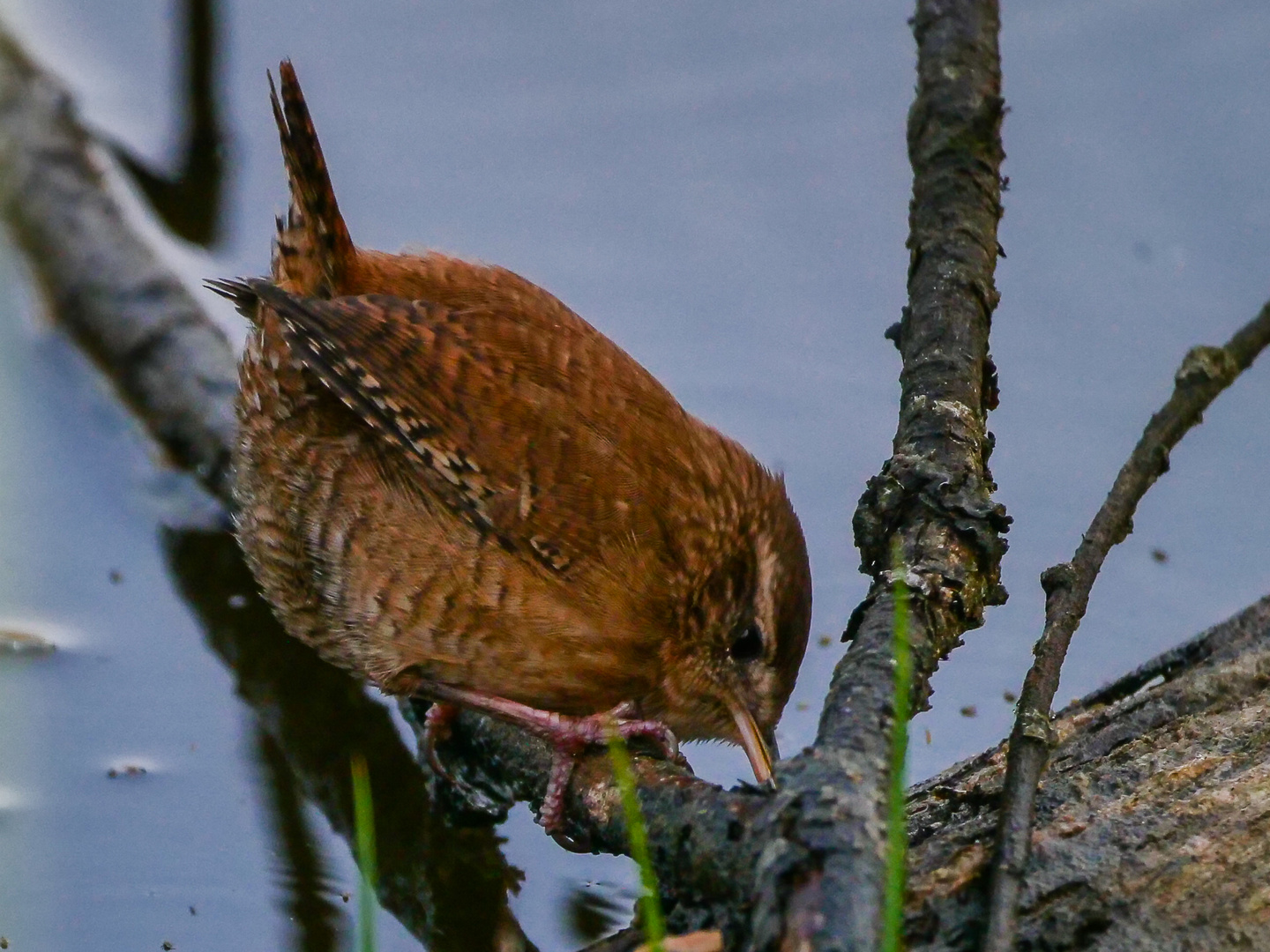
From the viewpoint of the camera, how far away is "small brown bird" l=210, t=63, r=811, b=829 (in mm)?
3270

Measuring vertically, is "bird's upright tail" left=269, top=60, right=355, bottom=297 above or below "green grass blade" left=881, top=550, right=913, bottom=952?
above

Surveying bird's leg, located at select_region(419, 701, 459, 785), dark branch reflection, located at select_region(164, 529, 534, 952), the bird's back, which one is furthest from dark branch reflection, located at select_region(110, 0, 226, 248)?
bird's leg, located at select_region(419, 701, 459, 785)

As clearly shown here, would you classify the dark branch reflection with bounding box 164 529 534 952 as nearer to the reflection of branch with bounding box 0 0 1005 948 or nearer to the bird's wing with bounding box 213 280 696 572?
the reflection of branch with bounding box 0 0 1005 948

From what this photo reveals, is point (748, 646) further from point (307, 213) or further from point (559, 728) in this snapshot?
point (307, 213)

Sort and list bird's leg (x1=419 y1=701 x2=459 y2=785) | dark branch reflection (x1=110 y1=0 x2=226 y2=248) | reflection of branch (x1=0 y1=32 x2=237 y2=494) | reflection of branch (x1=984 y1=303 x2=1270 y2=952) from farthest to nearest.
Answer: dark branch reflection (x1=110 y1=0 x2=226 y2=248) < reflection of branch (x1=0 y1=32 x2=237 y2=494) < bird's leg (x1=419 y1=701 x2=459 y2=785) < reflection of branch (x1=984 y1=303 x2=1270 y2=952)

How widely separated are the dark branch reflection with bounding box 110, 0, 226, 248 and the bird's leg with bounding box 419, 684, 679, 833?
2.66m

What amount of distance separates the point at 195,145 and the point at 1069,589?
4041mm

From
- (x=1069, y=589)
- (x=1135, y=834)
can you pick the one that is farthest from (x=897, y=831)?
(x=1069, y=589)

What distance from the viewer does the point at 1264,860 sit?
7.31 ft

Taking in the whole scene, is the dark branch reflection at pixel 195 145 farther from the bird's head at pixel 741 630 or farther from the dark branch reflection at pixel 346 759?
the bird's head at pixel 741 630

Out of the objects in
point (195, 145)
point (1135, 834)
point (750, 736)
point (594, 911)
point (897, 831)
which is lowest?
point (897, 831)

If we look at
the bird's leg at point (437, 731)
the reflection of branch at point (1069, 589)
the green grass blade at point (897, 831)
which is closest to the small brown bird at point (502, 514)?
the bird's leg at point (437, 731)

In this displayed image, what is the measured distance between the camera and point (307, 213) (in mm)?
3572

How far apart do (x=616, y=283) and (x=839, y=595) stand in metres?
1.27
